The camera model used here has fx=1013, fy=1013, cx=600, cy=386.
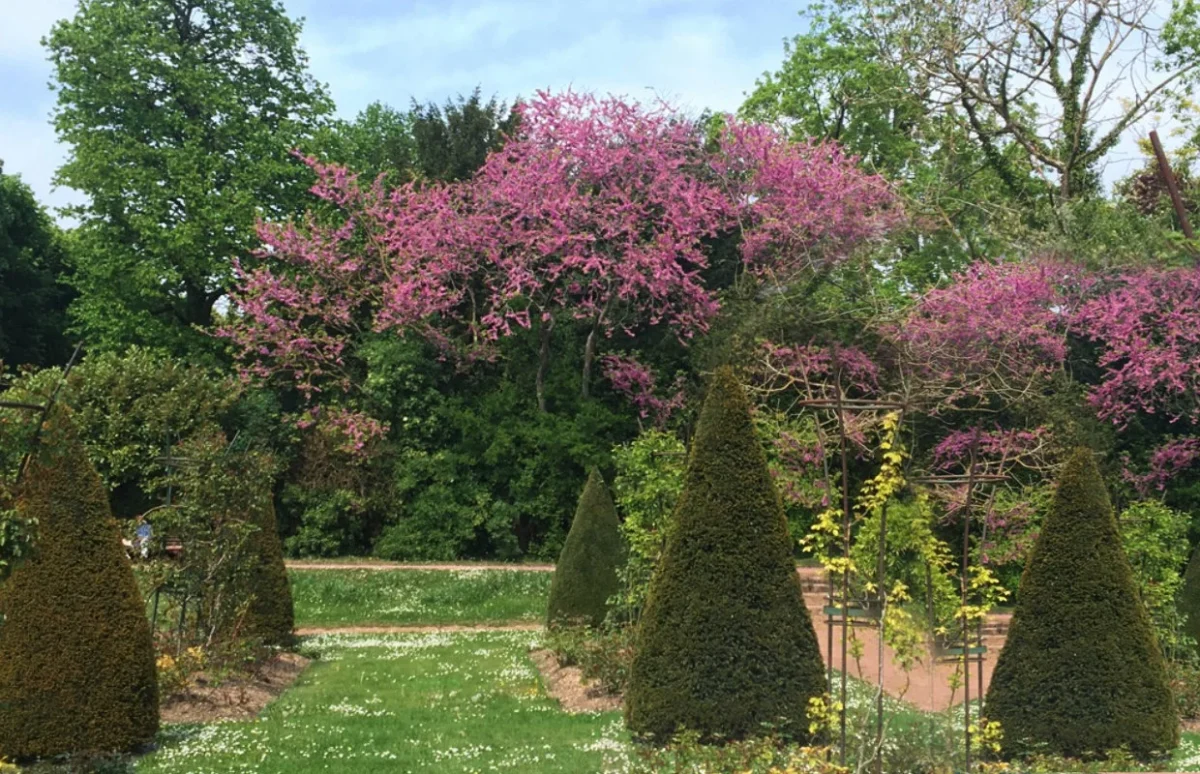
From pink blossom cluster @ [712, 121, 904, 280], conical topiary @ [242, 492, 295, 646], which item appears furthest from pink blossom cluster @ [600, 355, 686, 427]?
conical topiary @ [242, 492, 295, 646]

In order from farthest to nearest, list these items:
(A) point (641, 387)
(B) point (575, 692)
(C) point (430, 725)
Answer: (A) point (641, 387), (B) point (575, 692), (C) point (430, 725)

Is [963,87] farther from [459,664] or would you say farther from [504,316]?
[459,664]

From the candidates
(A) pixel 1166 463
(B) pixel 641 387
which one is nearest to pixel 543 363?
(B) pixel 641 387

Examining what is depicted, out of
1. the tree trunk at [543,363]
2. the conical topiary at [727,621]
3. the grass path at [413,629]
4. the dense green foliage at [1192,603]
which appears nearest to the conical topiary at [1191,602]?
the dense green foliage at [1192,603]

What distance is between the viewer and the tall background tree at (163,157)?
Answer: 887 inches

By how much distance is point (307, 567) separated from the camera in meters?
18.7

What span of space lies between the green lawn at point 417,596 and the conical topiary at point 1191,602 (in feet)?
29.9

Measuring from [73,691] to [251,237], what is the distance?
17702 mm

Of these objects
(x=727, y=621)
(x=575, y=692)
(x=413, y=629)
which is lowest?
(x=413, y=629)

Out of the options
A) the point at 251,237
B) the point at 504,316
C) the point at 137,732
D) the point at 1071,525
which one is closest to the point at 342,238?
the point at 251,237

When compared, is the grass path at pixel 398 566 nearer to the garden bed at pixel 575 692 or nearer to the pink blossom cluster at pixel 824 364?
the pink blossom cluster at pixel 824 364

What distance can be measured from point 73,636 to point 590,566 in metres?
6.61

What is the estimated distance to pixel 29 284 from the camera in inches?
1152

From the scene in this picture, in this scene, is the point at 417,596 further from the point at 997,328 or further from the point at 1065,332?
the point at 1065,332
